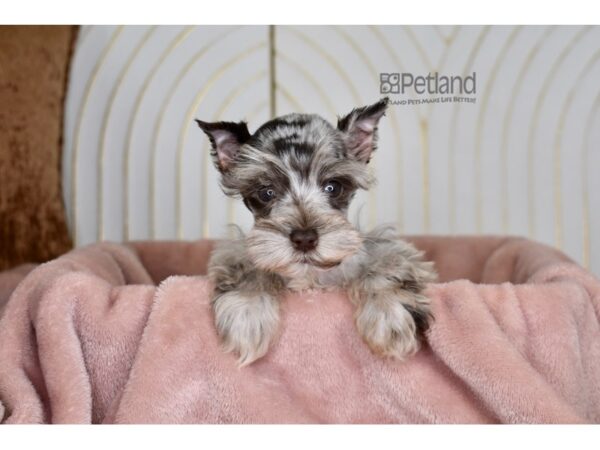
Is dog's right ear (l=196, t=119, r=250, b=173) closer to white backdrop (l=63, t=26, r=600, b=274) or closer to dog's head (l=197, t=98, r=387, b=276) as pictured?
dog's head (l=197, t=98, r=387, b=276)

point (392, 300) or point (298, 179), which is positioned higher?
point (298, 179)

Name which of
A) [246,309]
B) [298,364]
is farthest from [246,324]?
[298,364]

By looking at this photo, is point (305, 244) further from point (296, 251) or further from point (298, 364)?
point (298, 364)

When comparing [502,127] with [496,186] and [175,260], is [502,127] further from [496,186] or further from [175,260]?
[175,260]

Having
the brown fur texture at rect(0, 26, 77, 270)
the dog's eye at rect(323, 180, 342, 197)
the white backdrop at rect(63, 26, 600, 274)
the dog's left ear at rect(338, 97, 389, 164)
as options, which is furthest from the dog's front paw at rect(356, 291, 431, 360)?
the brown fur texture at rect(0, 26, 77, 270)

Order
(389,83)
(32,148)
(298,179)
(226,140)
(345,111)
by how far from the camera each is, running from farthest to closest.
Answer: (32,148) < (345,111) < (389,83) < (226,140) < (298,179)

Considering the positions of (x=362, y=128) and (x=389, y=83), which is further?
(x=389, y=83)

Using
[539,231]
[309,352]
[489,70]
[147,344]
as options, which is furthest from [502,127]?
[147,344]
